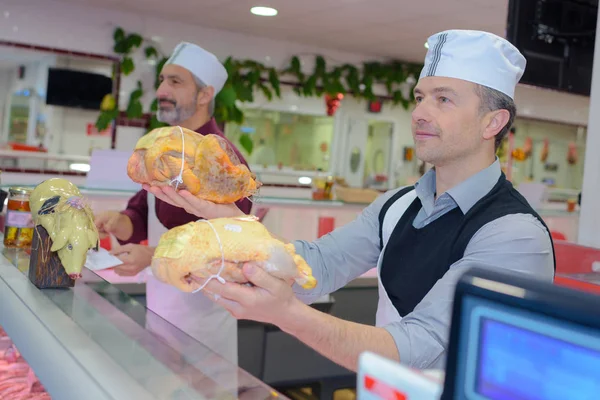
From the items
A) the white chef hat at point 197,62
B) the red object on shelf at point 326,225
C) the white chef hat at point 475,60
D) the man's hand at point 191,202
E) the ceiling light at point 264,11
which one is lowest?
the red object on shelf at point 326,225

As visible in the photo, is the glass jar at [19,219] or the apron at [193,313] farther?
the apron at [193,313]

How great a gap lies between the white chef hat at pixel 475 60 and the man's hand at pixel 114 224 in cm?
137

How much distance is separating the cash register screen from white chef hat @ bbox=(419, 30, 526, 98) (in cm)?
112

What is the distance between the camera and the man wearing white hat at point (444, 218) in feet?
4.31

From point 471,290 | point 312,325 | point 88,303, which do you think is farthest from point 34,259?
point 471,290

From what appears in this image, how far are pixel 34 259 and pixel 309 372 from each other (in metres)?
2.22

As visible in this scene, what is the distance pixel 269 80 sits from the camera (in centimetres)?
944

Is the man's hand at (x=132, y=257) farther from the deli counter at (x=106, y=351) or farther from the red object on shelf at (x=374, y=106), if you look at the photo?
the red object on shelf at (x=374, y=106)

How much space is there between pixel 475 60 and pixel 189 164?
71 centimetres

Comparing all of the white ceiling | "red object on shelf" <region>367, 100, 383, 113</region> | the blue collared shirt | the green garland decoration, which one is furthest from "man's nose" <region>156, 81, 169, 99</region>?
"red object on shelf" <region>367, 100, 383, 113</region>

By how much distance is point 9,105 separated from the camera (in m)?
7.95

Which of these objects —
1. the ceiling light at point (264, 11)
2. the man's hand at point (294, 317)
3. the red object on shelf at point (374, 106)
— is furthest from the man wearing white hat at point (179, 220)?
the red object on shelf at point (374, 106)

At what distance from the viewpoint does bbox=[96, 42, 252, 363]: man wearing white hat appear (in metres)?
2.39

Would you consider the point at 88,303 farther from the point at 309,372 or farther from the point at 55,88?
the point at 55,88
